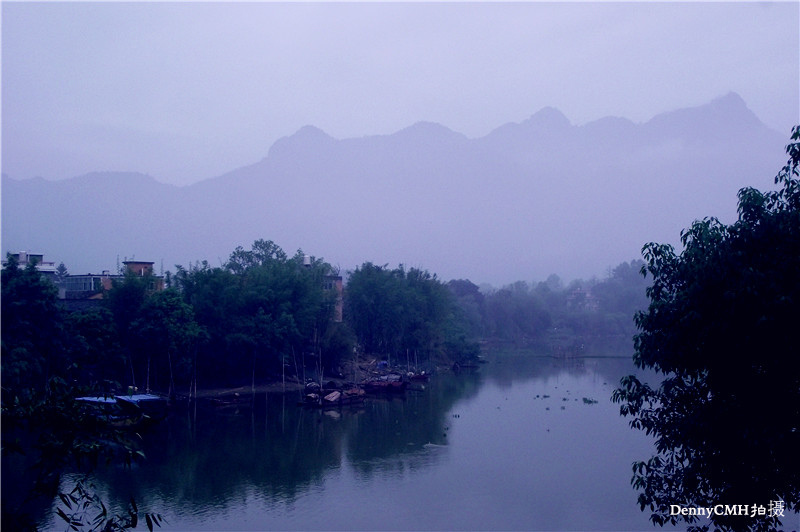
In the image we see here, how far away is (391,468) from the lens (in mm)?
9234

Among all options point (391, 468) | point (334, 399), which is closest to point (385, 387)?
point (334, 399)

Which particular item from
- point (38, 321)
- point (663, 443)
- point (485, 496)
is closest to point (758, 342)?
point (663, 443)

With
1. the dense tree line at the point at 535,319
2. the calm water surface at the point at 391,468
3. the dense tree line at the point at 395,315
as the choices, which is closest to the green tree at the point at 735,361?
the calm water surface at the point at 391,468

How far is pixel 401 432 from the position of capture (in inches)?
467

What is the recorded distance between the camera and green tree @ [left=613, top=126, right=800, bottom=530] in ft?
9.10

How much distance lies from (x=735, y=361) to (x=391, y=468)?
271 inches

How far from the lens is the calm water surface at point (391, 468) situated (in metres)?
7.20

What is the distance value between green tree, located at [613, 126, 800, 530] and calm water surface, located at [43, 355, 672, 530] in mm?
4166

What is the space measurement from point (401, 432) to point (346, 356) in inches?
281

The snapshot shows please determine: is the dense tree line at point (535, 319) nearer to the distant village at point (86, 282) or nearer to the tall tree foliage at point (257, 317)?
the tall tree foliage at point (257, 317)

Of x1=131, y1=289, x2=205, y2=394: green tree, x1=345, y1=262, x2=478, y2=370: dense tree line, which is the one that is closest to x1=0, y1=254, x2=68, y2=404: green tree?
x1=131, y1=289, x2=205, y2=394: green tree

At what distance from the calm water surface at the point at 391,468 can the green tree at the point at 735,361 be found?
13.7 ft

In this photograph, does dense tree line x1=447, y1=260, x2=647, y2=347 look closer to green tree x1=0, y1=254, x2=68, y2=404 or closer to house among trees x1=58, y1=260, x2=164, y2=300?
house among trees x1=58, y1=260, x2=164, y2=300

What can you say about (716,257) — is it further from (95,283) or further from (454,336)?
(454,336)
